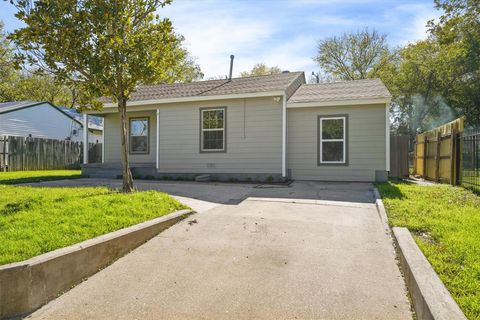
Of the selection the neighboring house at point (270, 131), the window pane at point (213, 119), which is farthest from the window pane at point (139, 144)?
the window pane at point (213, 119)

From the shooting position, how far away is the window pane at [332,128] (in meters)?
11.4

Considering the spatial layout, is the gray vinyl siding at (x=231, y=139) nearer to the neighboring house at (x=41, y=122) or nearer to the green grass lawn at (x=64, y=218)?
the green grass lawn at (x=64, y=218)

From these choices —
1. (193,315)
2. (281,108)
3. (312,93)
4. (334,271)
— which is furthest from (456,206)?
Result: (312,93)

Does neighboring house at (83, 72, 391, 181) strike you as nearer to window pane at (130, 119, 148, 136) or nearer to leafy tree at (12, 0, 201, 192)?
window pane at (130, 119, 148, 136)

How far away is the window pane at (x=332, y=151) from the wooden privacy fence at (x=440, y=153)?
3.07 m

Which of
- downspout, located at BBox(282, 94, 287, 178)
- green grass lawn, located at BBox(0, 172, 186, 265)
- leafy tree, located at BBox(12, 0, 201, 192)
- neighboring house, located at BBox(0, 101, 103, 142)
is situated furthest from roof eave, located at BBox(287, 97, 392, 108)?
neighboring house, located at BBox(0, 101, 103, 142)

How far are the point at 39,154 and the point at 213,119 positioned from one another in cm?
1103

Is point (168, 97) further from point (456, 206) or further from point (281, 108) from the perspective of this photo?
point (456, 206)

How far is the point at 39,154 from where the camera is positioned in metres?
17.9

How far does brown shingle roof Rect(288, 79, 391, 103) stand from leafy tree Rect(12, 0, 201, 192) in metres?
6.08

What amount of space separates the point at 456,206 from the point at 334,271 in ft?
12.9

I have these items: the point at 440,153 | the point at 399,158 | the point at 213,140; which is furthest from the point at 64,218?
the point at 399,158

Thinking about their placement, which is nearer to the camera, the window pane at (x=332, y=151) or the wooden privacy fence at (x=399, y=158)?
the window pane at (x=332, y=151)

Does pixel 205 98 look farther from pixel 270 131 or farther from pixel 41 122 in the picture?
pixel 41 122
